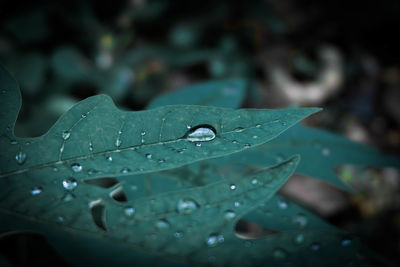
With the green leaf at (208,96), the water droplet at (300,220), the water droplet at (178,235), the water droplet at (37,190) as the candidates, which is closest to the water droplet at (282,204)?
the water droplet at (300,220)

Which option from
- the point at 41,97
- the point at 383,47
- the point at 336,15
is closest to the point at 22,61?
the point at 41,97

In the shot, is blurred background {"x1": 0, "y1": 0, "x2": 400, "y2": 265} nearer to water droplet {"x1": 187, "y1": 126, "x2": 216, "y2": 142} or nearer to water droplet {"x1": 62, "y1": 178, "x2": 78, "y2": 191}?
water droplet {"x1": 62, "y1": 178, "x2": 78, "y2": 191}

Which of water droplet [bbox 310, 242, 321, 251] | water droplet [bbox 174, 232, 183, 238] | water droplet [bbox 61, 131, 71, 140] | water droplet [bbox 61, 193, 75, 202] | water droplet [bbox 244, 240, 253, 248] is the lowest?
water droplet [bbox 310, 242, 321, 251]

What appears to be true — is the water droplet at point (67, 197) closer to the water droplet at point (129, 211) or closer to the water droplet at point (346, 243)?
the water droplet at point (129, 211)

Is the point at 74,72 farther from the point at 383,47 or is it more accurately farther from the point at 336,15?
the point at 383,47

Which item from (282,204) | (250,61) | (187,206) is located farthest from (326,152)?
(250,61)

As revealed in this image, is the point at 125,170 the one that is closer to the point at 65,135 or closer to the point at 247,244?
the point at 65,135

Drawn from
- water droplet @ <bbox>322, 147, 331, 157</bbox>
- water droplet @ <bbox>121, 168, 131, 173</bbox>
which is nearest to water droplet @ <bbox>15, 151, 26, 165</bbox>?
water droplet @ <bbox>121, 168, 131, 173</bbox>
